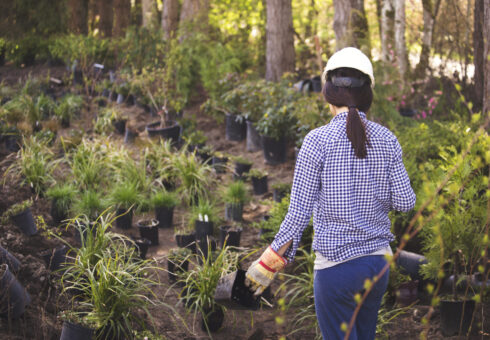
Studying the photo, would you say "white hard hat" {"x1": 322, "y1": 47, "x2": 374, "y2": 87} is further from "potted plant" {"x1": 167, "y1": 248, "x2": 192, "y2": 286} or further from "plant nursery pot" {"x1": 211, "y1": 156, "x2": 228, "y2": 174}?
"plant nursery pot" {"x1": 211, "y1": 156, "x2": 228, "y2": 174}

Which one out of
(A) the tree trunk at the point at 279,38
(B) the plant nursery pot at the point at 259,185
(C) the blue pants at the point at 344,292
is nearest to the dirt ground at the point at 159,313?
(C) the blue pants at the point at 344,292

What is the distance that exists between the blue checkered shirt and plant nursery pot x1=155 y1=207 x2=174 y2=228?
369 centimetres

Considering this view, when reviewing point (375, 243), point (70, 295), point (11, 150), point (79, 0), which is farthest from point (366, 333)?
point (79, 0)

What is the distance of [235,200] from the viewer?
6.20 m

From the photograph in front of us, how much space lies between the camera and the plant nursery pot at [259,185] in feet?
23.2

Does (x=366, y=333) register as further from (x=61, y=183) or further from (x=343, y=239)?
(x=61, y=183)

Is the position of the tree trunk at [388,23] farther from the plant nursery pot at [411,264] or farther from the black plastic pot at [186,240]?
the plant nursery pot at [411,264]

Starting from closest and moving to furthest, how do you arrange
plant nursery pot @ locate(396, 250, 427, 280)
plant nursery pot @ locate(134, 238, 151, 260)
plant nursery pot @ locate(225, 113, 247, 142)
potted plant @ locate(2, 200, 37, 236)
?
plant nursery pot @ locate(396, 250, 427, 280)
plant nursery pot @ locate(134, 238, 151, 260)
potted plant @ locate(2, 200, 37, 236)
plant nursery pot @ locate(225, 113, 247, 142)

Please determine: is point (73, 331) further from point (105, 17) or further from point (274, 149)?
point (105, 17)

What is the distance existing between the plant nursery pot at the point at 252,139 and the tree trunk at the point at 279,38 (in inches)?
75.3

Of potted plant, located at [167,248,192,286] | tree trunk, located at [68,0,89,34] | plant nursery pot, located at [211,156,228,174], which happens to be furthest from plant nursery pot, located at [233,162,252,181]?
tree trunk, located at [68,0,89,34]

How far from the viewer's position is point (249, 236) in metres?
5.92

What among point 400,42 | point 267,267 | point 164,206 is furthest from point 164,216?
point 400,42

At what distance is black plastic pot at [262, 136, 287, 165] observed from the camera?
26.3ft
